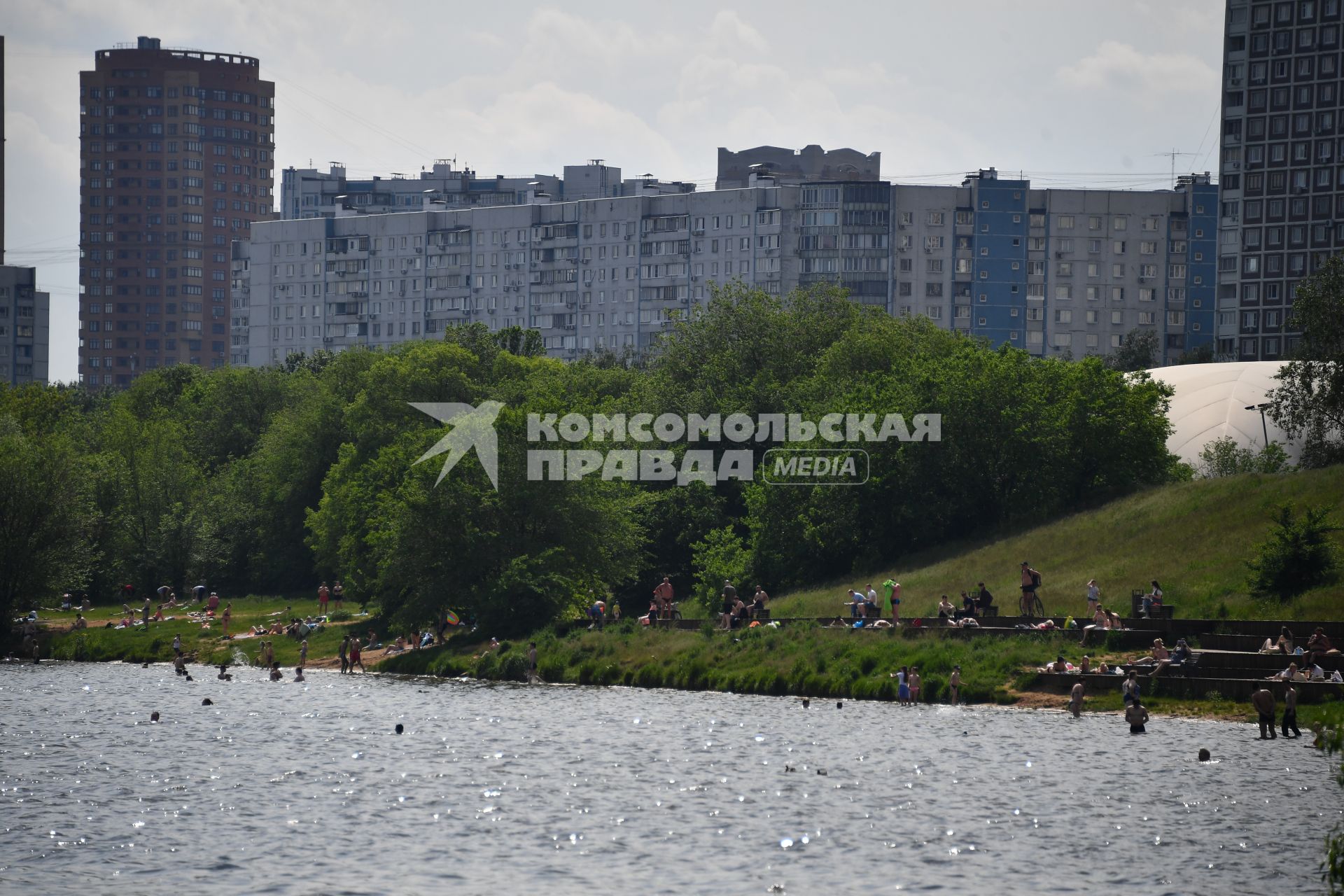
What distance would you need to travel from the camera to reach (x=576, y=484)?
73062 mm

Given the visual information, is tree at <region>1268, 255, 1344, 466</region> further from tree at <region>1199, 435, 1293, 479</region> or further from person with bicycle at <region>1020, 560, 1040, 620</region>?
person with bicycle at <region>1020, 560, 1040, 620</region>

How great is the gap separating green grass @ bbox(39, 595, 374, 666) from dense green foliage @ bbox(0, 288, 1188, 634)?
2.65 meters

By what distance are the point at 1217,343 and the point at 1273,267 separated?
9.91 metres

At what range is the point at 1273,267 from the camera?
160 metres

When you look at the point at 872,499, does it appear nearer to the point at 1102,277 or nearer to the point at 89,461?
the point at 89,461

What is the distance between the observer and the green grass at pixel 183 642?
7794 cm

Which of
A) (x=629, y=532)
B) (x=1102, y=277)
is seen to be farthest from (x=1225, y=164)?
(x=629, y=532)

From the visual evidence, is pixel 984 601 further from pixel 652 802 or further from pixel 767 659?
pixel 652 802

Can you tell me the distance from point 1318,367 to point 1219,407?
89.4ft

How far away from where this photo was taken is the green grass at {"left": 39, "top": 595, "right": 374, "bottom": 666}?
77.9 m

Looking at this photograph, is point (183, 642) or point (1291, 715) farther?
point (183, 642)

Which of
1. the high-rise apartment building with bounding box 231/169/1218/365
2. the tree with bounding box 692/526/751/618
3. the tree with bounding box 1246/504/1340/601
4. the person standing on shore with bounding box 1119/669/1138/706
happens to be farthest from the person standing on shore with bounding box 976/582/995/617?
the high-rise apartment building with bounding box 231/169/1218/365

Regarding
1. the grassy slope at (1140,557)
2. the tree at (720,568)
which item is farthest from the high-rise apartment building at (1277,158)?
the tree at (720,568)

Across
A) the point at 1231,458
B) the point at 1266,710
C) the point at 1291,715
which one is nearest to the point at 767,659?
the point at 1266,710
